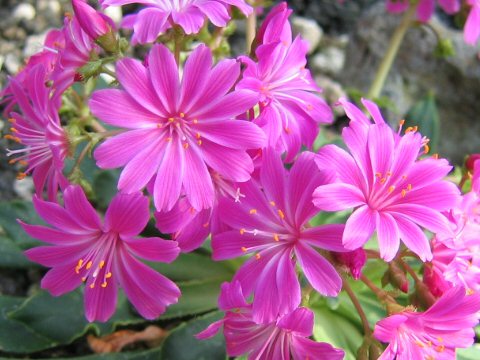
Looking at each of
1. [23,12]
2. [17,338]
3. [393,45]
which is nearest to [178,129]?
[17,338]

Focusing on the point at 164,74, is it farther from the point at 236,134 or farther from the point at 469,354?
the point at 469,354

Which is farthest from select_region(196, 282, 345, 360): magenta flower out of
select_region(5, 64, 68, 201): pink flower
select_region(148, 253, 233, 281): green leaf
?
select_region(148, 253, 233, 281): green leaf

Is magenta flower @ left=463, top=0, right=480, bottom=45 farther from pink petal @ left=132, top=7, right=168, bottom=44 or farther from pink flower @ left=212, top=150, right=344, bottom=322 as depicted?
pink petal @ left=132, top=7, right=168, bottom=44

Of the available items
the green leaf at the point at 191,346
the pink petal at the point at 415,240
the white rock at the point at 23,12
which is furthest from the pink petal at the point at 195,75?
the white rock at the point at 23,12

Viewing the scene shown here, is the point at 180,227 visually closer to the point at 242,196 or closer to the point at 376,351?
the point at 242,196

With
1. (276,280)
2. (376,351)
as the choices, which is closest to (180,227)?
(276,280)

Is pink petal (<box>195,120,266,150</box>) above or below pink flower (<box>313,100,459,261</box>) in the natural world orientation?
above

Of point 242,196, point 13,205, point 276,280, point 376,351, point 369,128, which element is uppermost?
point 369,128
